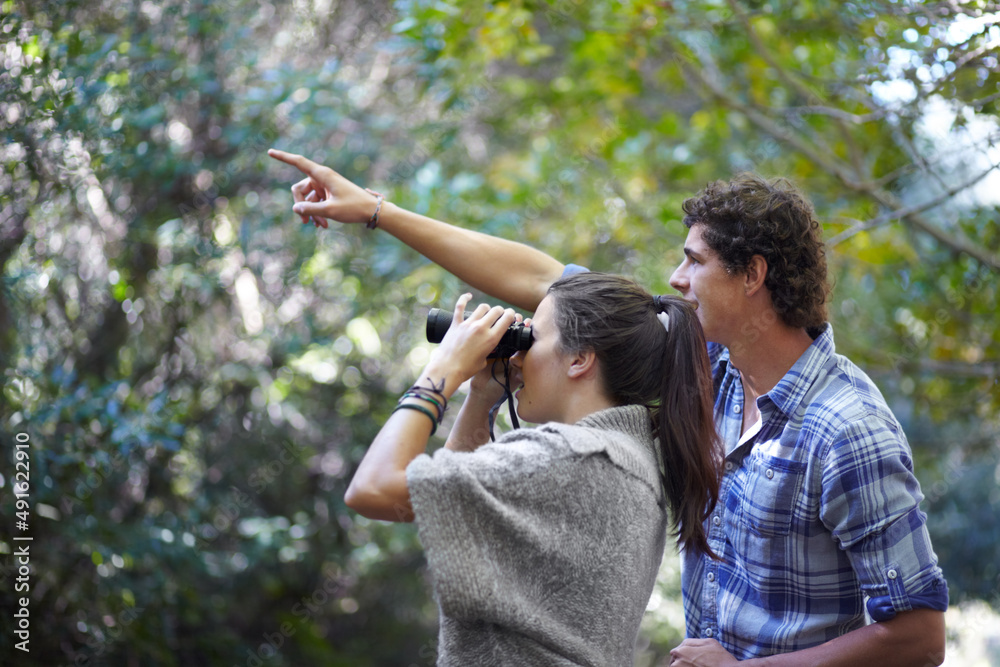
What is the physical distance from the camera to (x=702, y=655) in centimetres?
153

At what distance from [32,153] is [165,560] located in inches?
60.9

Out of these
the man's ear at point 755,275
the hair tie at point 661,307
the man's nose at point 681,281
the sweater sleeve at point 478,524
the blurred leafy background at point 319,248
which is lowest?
the blurred leafy background at point 319,248

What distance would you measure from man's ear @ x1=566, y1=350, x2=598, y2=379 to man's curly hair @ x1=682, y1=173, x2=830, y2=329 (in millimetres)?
408

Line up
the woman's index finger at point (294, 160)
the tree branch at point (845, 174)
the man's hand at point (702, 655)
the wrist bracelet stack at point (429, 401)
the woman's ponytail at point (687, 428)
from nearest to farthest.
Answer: the wrist bracelet stack at point (429, 401)
the woman's ponytail at point (687, 428)
the man's hand at point (702, 655)
the woman's index finger at point (294, 160)
the tree branch at point (845, 174)

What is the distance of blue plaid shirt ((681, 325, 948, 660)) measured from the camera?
4.44 ft

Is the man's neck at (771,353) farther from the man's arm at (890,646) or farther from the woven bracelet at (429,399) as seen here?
the woven bracelet at (429,399)

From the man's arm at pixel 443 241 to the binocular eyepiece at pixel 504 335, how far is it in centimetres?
32

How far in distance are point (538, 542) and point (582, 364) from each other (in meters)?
0.36

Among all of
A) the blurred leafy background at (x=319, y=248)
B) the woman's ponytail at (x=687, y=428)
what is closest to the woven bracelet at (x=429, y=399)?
the woman's ponytail at (x=687, y=428)

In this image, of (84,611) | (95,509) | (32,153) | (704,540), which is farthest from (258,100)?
(704,540)

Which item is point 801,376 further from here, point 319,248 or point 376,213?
point 319,248

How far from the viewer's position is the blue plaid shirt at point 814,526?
1353mm

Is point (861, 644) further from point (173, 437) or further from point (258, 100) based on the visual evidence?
point (258, 100)

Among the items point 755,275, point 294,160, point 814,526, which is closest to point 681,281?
point 755,275
